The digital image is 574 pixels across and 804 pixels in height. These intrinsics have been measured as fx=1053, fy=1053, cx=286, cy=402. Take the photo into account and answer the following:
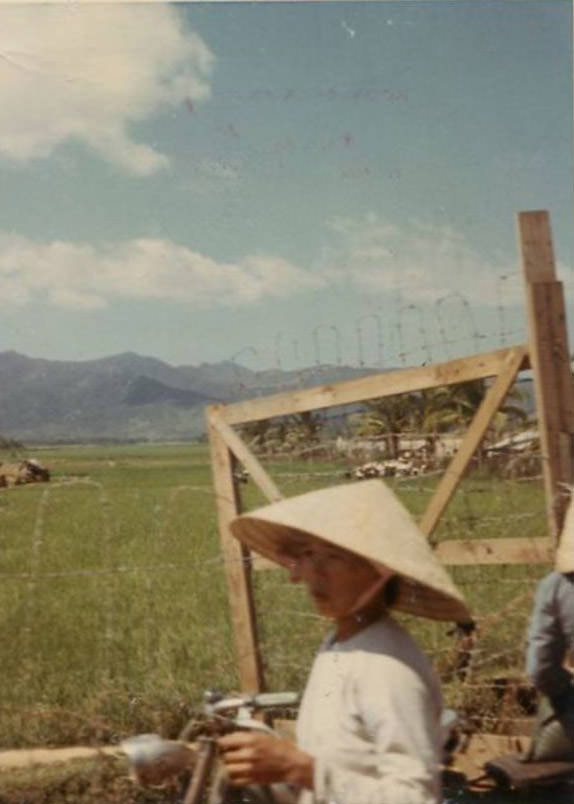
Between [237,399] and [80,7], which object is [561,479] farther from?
[80,7]

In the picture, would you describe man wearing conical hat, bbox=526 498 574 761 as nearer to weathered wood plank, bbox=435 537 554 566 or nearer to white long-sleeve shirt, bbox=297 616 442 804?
weathered wood plank, bbox=435 537 554 566

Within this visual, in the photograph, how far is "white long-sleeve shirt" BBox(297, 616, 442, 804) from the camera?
189 cm

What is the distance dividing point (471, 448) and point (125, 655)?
319cm

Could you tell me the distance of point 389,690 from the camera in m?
1.93

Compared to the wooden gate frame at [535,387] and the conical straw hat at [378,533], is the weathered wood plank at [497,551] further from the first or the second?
the conical straw hat at [378,533]

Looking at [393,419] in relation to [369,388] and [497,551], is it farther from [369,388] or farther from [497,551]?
[497,551]

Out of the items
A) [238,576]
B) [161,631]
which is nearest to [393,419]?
[238,576]

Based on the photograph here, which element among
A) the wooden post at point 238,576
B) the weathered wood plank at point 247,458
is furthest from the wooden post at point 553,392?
the wooden post at point 238,576

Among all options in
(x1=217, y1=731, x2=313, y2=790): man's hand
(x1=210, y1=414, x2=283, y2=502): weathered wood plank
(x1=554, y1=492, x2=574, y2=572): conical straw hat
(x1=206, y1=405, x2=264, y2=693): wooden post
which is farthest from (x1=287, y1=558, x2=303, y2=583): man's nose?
(x1=206, y1=405, x2=264, y2=693): wooden post

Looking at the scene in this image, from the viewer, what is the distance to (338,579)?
220 centimetres

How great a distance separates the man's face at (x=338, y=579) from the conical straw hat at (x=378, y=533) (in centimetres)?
5

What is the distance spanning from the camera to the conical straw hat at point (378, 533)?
215cm

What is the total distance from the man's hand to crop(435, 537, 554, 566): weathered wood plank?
2148 millimetres

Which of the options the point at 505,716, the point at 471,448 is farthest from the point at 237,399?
the point at 505,716
